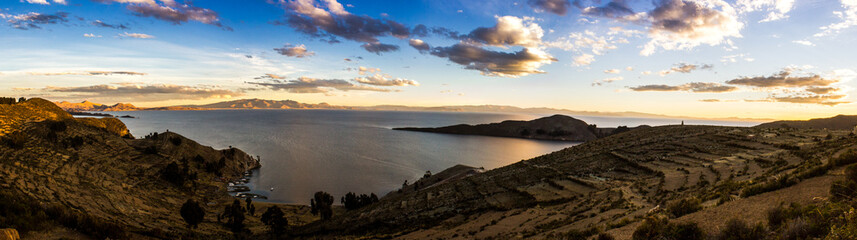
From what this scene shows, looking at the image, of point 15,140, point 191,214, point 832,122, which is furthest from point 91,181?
point 832,122

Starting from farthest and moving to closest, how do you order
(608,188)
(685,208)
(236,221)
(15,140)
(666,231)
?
(15,140) < (236,221) < (608,188) < (685,208) < (666,231)

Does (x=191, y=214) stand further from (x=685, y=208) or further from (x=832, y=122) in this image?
(x=832, y=122)

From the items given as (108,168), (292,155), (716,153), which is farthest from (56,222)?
(292,155)

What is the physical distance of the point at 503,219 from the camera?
910 inches

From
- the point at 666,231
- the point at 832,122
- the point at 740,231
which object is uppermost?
the point at 832,122

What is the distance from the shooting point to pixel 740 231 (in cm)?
819

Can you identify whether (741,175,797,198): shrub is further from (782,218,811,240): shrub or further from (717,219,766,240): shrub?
(782,218,811,240): shrub

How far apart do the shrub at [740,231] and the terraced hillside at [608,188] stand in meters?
4.08

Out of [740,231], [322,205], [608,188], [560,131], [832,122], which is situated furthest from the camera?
[560,131]

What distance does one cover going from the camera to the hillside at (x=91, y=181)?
19.2m

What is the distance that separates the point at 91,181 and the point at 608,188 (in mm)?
57993

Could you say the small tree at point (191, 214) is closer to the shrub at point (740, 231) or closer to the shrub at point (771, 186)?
the shrub at point (740, 231)

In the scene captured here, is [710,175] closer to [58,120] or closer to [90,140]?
[90,140]

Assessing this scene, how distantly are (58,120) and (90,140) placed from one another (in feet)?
17.0
